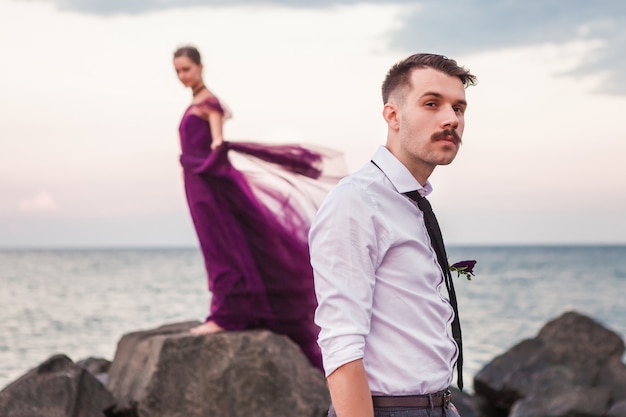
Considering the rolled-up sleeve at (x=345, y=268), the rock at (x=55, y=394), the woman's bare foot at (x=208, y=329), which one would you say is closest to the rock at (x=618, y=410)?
the woman's bare foot at (x=208, y=329)

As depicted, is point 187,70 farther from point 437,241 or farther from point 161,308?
point 161,308

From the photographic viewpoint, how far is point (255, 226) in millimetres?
8070

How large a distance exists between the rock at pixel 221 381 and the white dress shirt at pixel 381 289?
5.16m

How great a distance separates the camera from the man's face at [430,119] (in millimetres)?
2594

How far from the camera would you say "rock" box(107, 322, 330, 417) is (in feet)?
24.8

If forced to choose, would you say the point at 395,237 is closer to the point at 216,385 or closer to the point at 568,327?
the point at 216,385

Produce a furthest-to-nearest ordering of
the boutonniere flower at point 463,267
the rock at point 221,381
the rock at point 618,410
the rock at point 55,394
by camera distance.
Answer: the rock at point 618,410 < the rock at point 221,381 < the rock at point 55,394 < the boutonniere flower at point 463,267

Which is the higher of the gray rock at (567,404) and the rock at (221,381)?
the rock at (221,381)

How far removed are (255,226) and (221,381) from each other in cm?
133

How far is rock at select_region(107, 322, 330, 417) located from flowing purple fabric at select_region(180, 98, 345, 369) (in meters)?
0.28

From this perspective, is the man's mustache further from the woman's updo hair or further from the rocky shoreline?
the woman's updo hair

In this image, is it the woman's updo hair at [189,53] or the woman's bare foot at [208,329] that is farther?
the woman's updo hair at [189,53]

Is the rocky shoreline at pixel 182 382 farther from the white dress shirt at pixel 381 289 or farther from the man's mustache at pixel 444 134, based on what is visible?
the man's mustache at pixel 444 134

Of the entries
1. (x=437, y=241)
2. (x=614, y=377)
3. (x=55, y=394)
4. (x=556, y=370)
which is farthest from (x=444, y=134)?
(x=614, y=377)
